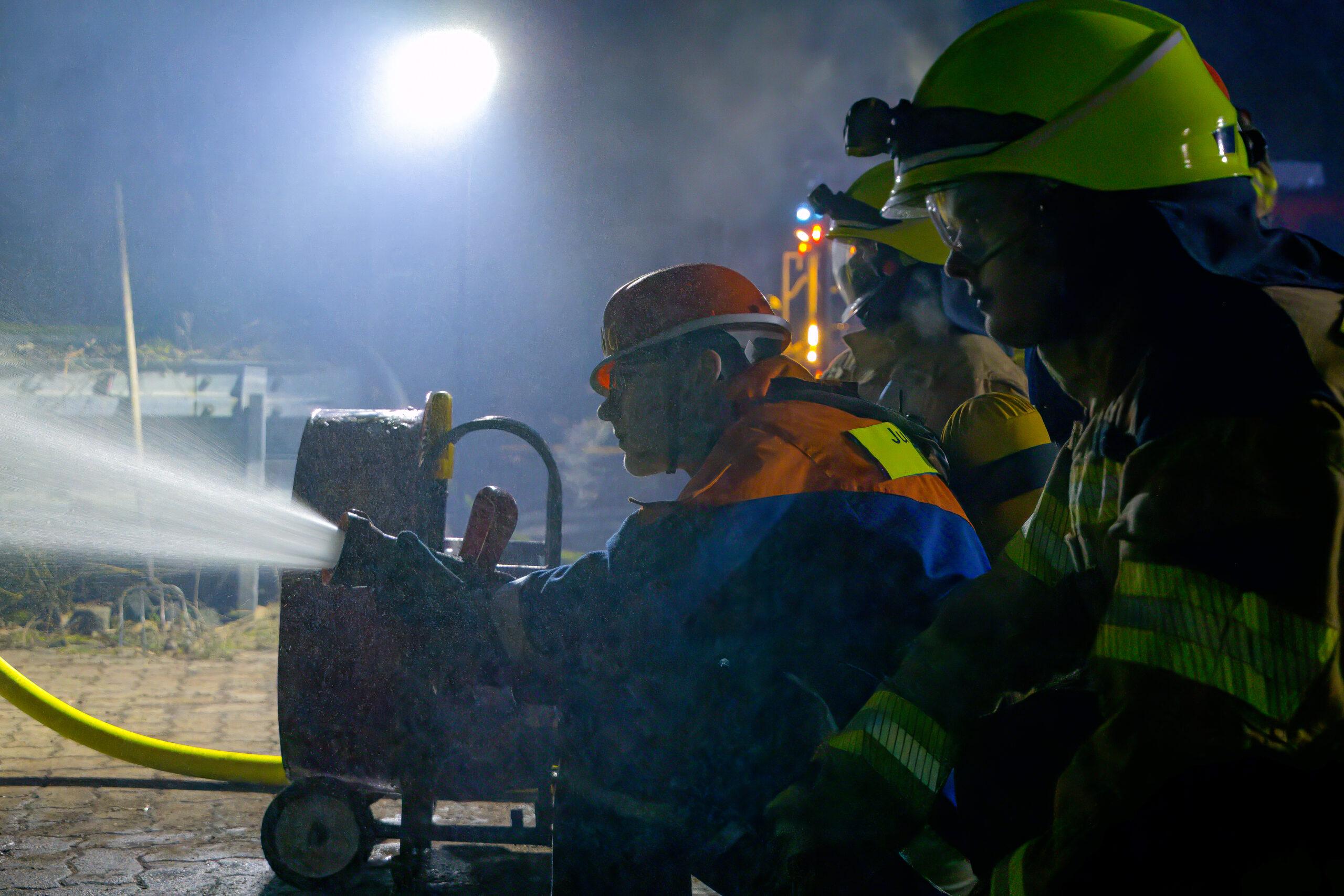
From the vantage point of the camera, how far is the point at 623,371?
104 inches

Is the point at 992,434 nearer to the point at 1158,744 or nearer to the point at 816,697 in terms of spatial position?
the point at 816,697

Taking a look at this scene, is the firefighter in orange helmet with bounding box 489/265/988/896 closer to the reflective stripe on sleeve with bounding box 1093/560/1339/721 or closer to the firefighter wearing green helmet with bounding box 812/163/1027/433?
the firefighter wearing green helmet with bounding box 812/163/1027/433

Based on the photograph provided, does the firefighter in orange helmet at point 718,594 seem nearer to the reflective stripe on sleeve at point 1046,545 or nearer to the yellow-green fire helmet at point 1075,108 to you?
the reflective stripe on sleeve at point 1046,545

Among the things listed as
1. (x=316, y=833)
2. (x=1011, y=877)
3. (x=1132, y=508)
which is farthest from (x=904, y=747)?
(x=316, y=833)

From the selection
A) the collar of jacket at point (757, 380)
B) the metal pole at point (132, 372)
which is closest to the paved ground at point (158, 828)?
the collar of jacket at point (757, 380)

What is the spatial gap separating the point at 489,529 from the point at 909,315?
1.73 meters

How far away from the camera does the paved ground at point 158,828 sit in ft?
11.4

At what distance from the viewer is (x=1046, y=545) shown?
1.38m

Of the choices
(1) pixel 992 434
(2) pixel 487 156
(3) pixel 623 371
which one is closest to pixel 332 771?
(3) pixel 623 371

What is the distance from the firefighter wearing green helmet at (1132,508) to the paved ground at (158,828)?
2.67 metres

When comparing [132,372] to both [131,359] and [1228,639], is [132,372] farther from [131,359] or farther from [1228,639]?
[1228,639]

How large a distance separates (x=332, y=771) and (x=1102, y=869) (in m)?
2.82

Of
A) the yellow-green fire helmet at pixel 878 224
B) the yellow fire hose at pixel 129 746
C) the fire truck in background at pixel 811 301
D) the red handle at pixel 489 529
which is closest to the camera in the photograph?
the red handle at pixel 489 529

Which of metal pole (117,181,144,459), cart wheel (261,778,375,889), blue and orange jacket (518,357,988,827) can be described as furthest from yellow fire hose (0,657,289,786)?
metal pole (117,181,144,459)
